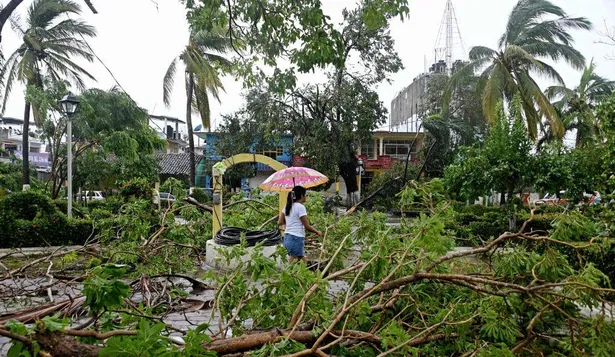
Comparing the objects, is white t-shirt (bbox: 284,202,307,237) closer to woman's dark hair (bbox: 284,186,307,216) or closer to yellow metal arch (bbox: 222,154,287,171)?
woman's dark hair (bbox: 284,186,307,216)

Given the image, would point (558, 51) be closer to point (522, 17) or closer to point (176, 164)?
point (522, 17)

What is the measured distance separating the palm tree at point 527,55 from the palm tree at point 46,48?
16.7 m

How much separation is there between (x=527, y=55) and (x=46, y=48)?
2022 centimetres

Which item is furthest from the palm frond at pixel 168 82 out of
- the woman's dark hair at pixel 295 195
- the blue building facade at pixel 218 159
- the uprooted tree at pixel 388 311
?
the uprooted tree at pixel 388 311

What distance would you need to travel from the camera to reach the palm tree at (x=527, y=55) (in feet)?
65.1

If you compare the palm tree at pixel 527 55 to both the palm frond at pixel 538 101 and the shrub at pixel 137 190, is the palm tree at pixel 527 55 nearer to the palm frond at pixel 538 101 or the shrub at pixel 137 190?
the palm frond at pixel 538 101

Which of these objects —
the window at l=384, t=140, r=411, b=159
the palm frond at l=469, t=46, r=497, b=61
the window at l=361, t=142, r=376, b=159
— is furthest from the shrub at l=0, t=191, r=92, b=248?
the window at l=384, t=140, r=411, b=159

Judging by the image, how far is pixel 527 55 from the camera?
64.7 ft

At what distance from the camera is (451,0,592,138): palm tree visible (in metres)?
19.8

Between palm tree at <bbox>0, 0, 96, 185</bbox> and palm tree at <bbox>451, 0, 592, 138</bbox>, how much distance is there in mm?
16721

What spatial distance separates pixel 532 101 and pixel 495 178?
875cm

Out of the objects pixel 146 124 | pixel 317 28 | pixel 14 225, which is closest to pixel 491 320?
pixel 317 28

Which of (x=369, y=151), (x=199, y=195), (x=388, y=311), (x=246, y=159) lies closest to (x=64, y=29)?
(x=199, y=195)

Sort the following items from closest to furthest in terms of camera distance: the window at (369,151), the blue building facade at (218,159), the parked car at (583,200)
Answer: the parked car at (583,200), the blue building facade at (218,159), the window at (369,151)
